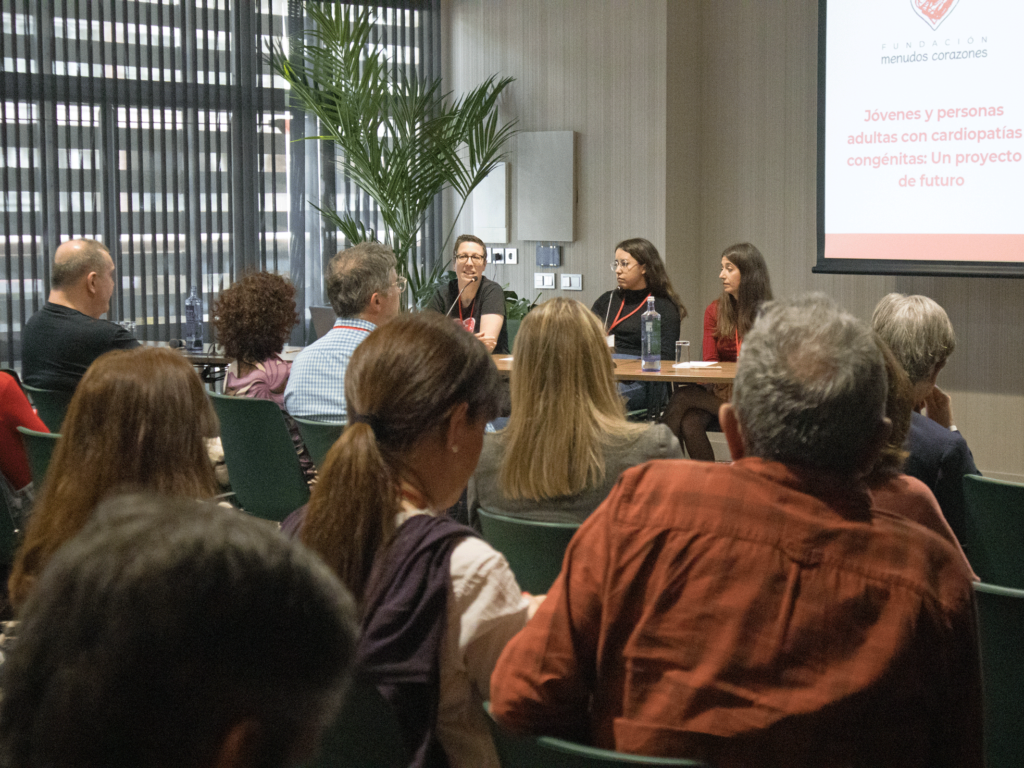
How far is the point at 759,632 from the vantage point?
46.8 inches


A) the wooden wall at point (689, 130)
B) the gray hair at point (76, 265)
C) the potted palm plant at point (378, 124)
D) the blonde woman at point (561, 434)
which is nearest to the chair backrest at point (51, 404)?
the gray hair at point (76, 265)

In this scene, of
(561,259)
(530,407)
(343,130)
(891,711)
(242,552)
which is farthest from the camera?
(561,259)

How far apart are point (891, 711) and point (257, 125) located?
6997 mm

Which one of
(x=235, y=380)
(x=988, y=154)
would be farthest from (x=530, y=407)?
(x=988, y=154)

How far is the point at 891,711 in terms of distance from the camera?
3.84ft

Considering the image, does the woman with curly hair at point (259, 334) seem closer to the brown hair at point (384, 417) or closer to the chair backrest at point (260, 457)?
the chair backrest at point (260, 457)

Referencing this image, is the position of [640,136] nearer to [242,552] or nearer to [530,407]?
[530,407]

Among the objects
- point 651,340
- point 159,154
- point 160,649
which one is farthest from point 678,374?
point 160,649

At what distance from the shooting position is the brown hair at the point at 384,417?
1348 mm

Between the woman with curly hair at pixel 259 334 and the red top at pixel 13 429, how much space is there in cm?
71

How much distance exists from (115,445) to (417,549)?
74 cm

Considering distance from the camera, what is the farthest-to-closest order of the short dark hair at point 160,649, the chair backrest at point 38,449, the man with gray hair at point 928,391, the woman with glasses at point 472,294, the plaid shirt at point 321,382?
the woman with glasses at point 472,294, the plaid shirt at point 321,382, the chair backrest at point 38,449, the man with gray hair at point 928,391, the short dark hair at point 160,649

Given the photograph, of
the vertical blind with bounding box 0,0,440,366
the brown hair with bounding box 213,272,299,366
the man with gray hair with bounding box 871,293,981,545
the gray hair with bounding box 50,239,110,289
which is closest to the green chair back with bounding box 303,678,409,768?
the man with gray hair with bounding box 871,293,981,545

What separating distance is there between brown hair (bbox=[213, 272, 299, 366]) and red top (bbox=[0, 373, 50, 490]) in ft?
2.32
